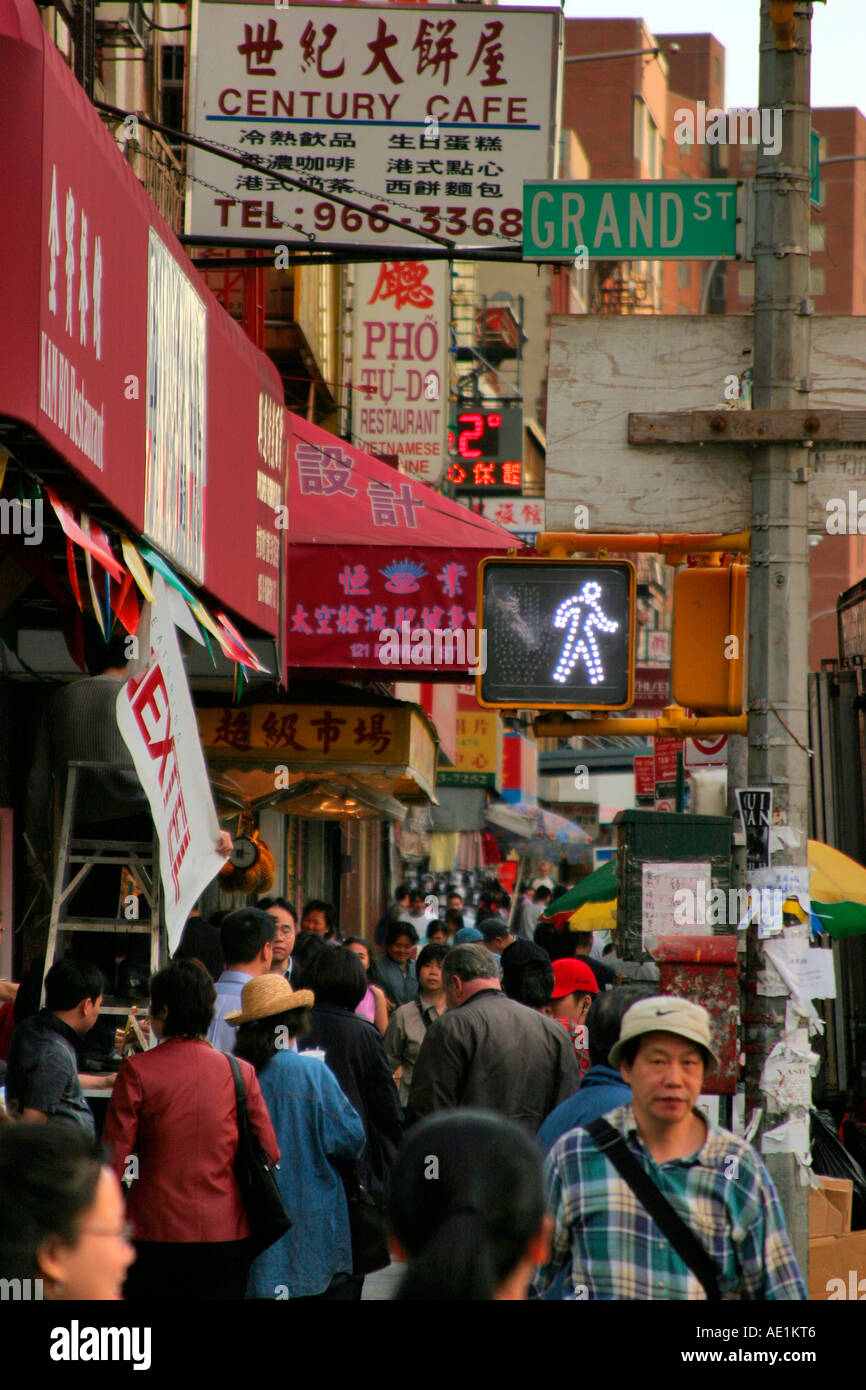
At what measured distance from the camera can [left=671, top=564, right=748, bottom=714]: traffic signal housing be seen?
708 centimetres

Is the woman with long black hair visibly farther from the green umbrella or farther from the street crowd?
the green umbrella

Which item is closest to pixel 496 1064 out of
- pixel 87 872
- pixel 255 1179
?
pixel 255 1179

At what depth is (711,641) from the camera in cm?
711

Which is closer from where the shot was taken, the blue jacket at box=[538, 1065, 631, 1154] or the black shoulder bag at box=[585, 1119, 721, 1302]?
the black shoulder bag at box=[585, 1119, 721, 1302]

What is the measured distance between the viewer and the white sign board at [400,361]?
22188 millimetres

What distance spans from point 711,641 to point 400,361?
52.8ft

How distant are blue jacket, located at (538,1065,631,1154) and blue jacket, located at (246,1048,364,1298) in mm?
1149

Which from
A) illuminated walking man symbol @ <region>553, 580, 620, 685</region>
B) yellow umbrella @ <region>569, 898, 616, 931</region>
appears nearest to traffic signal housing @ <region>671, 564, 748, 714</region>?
illuminated walking man symbol @ <region>553, 580, 620, 685</region>

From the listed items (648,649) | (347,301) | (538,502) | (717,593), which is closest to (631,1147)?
(717,593)

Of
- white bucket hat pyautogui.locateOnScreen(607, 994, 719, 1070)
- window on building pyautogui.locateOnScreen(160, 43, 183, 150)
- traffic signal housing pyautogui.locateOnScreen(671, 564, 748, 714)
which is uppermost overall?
window on building pyautogui.locateOnScreen(160, 43, 183, 150)

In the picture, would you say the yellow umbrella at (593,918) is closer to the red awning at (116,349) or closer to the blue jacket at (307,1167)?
the red awning at (116,349)

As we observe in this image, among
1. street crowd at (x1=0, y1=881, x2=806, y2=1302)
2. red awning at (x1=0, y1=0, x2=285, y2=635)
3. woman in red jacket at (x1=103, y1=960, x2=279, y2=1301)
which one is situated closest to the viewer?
street crowd at (x1=0, y1=881, x2=806, y2=1302)

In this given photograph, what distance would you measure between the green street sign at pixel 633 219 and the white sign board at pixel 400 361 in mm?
14707

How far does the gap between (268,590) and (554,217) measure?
4513 millimetres
